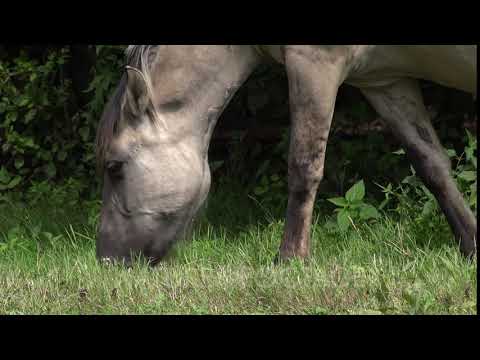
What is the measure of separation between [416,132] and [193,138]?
3.74 ft

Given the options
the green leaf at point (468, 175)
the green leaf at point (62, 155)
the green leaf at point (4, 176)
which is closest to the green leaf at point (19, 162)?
the green leaf at point (4, 176)

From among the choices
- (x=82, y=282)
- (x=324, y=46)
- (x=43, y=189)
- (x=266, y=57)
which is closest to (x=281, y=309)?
(x=82, y=282)

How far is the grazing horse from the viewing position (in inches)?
154

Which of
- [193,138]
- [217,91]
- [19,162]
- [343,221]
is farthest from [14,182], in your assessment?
[343,221]

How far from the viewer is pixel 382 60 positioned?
154 inches

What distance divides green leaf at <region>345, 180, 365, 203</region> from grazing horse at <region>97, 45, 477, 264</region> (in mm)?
321

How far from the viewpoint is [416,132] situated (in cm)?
418

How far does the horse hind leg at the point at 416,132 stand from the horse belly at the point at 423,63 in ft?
0.38

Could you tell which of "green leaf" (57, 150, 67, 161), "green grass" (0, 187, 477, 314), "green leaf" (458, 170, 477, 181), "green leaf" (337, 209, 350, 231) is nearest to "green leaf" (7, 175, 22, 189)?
"green leaf" (57, 150, 67, 161)

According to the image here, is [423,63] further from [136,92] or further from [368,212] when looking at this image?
[136,92]

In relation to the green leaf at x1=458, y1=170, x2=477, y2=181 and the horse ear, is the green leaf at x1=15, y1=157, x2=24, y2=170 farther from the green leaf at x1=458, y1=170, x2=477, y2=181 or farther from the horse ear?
the green leaf at x1=458, y1=170, x2=477, y2=181

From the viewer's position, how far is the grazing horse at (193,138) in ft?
12.9

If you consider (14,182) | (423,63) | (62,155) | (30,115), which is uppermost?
(423,63)

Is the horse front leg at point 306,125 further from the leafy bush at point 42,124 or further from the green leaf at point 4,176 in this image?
the green leaf at point 4,176
